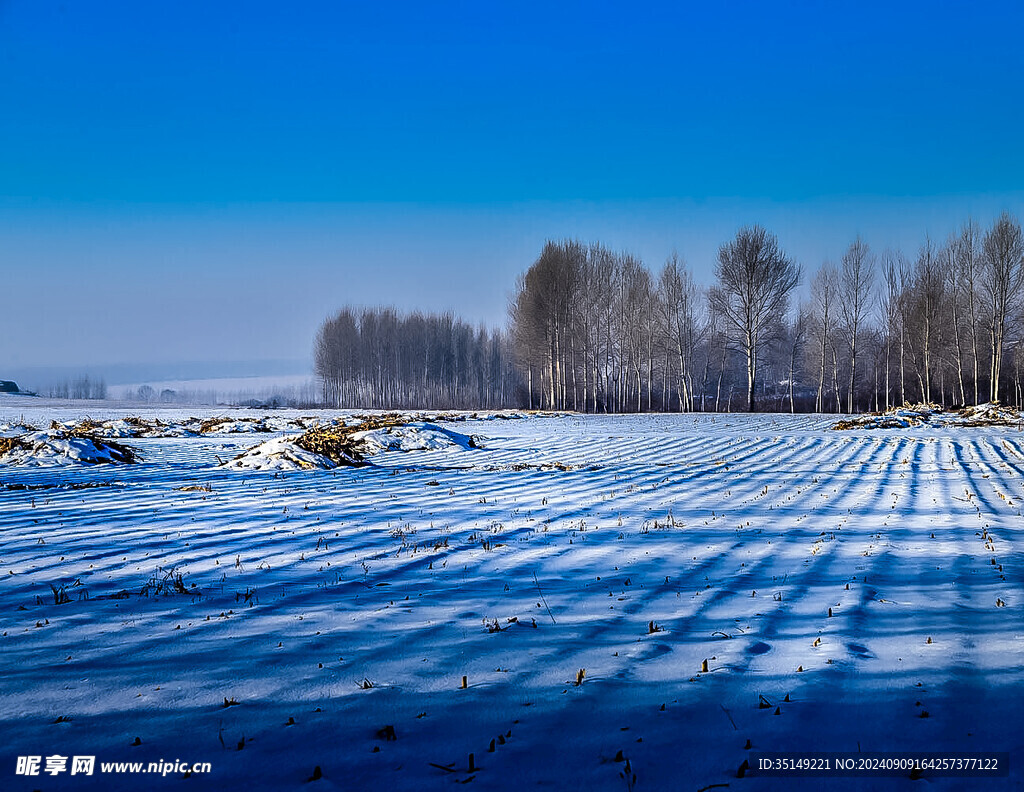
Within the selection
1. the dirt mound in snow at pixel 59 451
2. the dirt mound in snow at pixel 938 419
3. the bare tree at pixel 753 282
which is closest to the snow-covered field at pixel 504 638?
the dirt mound in snow at pixel 59 451

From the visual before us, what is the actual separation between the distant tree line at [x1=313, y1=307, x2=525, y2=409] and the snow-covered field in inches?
2094

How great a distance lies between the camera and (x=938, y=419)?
68.4ft

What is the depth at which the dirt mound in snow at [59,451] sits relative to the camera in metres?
9.91

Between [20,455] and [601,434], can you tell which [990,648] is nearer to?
[20,455]

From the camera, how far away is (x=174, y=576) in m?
3.88

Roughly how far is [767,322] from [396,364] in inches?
1455

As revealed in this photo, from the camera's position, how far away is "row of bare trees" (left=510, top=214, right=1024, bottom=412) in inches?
1210

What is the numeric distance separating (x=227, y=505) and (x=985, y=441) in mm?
15872

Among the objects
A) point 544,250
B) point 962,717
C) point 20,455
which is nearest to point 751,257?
point 544,250

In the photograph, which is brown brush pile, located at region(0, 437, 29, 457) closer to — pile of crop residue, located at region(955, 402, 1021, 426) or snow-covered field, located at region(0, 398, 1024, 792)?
snow-covered field, located at region(0, 398, 1024, 792)

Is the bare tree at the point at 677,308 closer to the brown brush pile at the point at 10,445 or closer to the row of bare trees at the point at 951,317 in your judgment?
the row of bare trees at the point at 951,317

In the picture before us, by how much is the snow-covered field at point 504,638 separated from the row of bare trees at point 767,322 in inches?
1067

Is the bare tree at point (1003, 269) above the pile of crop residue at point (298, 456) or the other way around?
above

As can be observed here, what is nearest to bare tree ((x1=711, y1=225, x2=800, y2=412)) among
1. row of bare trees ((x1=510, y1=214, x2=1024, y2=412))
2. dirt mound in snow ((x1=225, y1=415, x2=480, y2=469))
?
row of bare trees ((x1=510, y1=214, x2=1024, y2=412))
